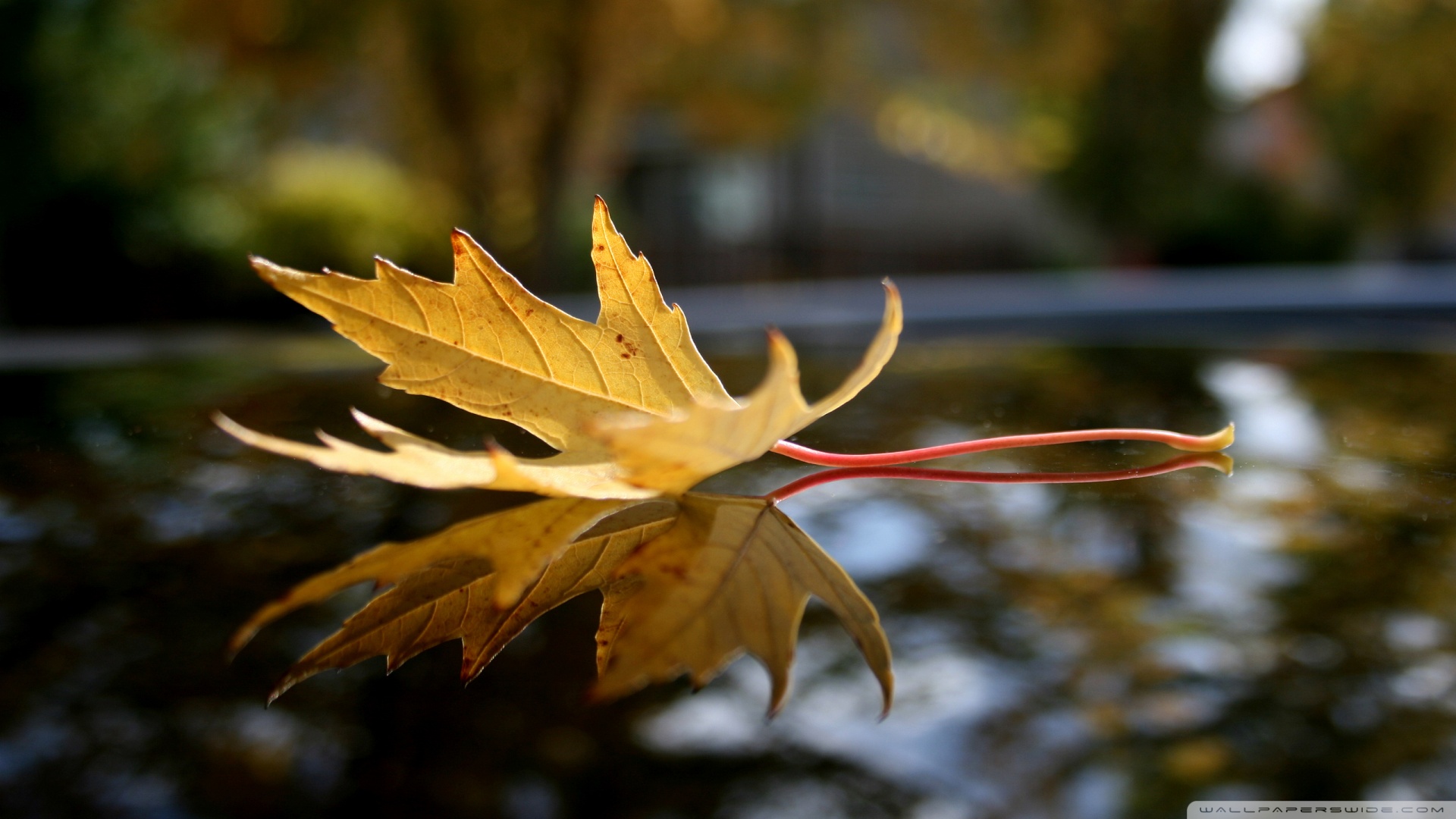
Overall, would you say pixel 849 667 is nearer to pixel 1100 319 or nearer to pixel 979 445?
pixel 979 445

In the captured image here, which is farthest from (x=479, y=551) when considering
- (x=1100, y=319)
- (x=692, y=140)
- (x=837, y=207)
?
(x=837, y=207)

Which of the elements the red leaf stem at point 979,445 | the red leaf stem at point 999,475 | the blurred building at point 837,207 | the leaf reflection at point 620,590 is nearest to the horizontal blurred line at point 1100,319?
the red leaf stem at point 999,475

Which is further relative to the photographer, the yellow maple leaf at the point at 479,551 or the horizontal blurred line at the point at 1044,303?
the horizontal blurred line at the point at 1044,303

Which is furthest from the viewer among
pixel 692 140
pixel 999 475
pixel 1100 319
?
pixel 692 140

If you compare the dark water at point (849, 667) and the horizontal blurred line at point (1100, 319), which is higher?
the horizontal blurred line at point (1100, 319)

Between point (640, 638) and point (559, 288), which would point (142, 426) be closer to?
point (640, 638)

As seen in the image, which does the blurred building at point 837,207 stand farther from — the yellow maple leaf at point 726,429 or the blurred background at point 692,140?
the yellow maple leaf at point 726,429
